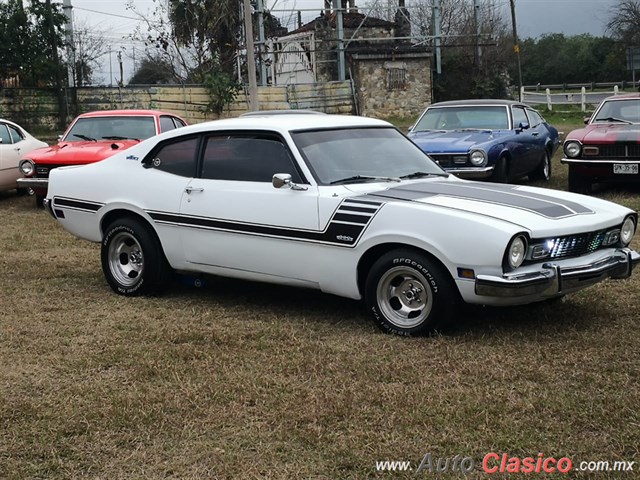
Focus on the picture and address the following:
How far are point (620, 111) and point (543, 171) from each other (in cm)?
245

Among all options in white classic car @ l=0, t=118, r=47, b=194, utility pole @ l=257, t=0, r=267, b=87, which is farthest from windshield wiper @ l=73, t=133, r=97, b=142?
A: utility pole @ l=257, t=0, r=267, b=87

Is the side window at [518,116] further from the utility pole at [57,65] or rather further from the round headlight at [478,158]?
the utility pole at [57,65]

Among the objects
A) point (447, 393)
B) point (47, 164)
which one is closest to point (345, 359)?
point (447, 393)

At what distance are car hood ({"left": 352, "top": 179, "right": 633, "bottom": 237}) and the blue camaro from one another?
18.0 ft

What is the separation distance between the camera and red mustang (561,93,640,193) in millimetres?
10938

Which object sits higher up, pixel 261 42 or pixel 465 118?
pixel 261 42

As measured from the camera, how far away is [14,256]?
8625 mm

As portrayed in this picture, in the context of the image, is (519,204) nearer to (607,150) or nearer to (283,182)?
(283,182)

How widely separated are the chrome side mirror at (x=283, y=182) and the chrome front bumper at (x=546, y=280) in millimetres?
1457

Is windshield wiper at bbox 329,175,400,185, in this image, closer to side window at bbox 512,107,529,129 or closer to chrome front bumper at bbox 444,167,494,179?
chrome front bumper at bbox 444,167,494,179

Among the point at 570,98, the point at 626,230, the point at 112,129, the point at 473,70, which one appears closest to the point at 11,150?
the point at 112,129

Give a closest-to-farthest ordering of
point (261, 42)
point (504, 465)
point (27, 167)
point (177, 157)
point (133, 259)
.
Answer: point (504, 465) → point (177, 157) → point (133, 259) → point (27, 167) → point (261, 42)

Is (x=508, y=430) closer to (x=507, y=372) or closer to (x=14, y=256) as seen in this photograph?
(x=507, y=372)

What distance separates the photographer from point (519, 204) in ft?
17.3
